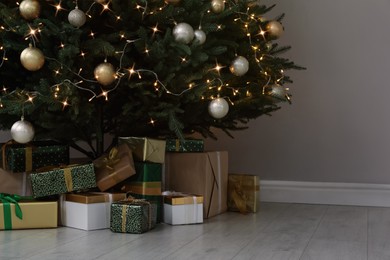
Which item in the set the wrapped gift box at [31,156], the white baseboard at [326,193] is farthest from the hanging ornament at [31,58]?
the white baseboard at [326,193]

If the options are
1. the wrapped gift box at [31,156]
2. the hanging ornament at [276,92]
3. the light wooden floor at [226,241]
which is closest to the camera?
the light wooden floor at [226,241]

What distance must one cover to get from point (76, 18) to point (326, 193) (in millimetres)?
1354

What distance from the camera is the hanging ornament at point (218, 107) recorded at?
181 cm

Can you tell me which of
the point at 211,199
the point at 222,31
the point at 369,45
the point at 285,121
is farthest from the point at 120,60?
the point at 369,45

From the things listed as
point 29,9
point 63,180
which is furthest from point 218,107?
point 29,9

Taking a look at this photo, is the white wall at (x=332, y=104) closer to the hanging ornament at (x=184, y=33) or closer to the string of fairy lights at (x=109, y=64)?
Result: the string of fairy lights at (x=109, y=64)

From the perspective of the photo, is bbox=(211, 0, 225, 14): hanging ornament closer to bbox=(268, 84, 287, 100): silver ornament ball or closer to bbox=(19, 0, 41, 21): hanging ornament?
bbox=(268, 84, 287, 100): silver ornament ball

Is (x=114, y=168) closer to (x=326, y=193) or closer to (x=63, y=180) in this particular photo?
(x=63, y=180)

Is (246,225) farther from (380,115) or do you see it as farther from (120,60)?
(380,115)

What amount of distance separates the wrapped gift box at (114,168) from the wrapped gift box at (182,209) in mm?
160

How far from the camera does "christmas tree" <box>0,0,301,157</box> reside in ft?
5.49

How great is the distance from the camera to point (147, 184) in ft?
6.00

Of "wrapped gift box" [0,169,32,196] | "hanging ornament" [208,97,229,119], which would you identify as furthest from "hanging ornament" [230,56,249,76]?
"wrapped gift box" [0,169,32,196]

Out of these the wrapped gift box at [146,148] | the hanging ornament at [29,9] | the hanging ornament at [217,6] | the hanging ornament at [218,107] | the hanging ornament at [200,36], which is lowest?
the wrapped gift box at [146,148]
